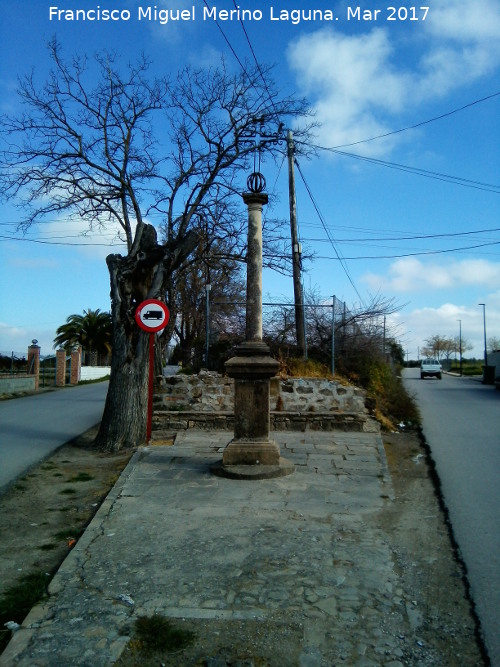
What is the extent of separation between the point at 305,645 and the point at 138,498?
3578 mm

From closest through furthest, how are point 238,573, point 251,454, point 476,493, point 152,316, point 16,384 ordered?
point 238,573 → point 476,493 → point 251,454 → point 152,316 → point 16,384

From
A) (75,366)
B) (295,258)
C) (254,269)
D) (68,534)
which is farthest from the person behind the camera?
(75,366)

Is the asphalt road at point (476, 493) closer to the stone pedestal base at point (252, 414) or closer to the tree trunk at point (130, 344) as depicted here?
the stone pedestal base at point (252, 414)

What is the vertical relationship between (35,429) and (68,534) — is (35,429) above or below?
above

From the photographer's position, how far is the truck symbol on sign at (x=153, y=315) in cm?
974

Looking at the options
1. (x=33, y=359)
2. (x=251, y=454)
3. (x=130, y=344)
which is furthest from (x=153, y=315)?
(x=33, y=359)

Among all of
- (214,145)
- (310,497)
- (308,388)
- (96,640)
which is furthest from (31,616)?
(214,145)

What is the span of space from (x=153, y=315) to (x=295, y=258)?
7476 millimetres

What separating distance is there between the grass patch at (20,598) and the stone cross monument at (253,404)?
3297mm

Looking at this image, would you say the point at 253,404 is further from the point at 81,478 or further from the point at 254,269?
the point at 81,478

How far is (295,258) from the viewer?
1645 cm

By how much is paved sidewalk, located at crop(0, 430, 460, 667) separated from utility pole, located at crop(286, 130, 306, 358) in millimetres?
7568

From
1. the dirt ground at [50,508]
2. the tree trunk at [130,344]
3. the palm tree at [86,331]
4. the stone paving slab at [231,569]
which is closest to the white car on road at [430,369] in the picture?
the palm tree at [86,331]

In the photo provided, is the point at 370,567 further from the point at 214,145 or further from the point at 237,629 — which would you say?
the point at 214,145
